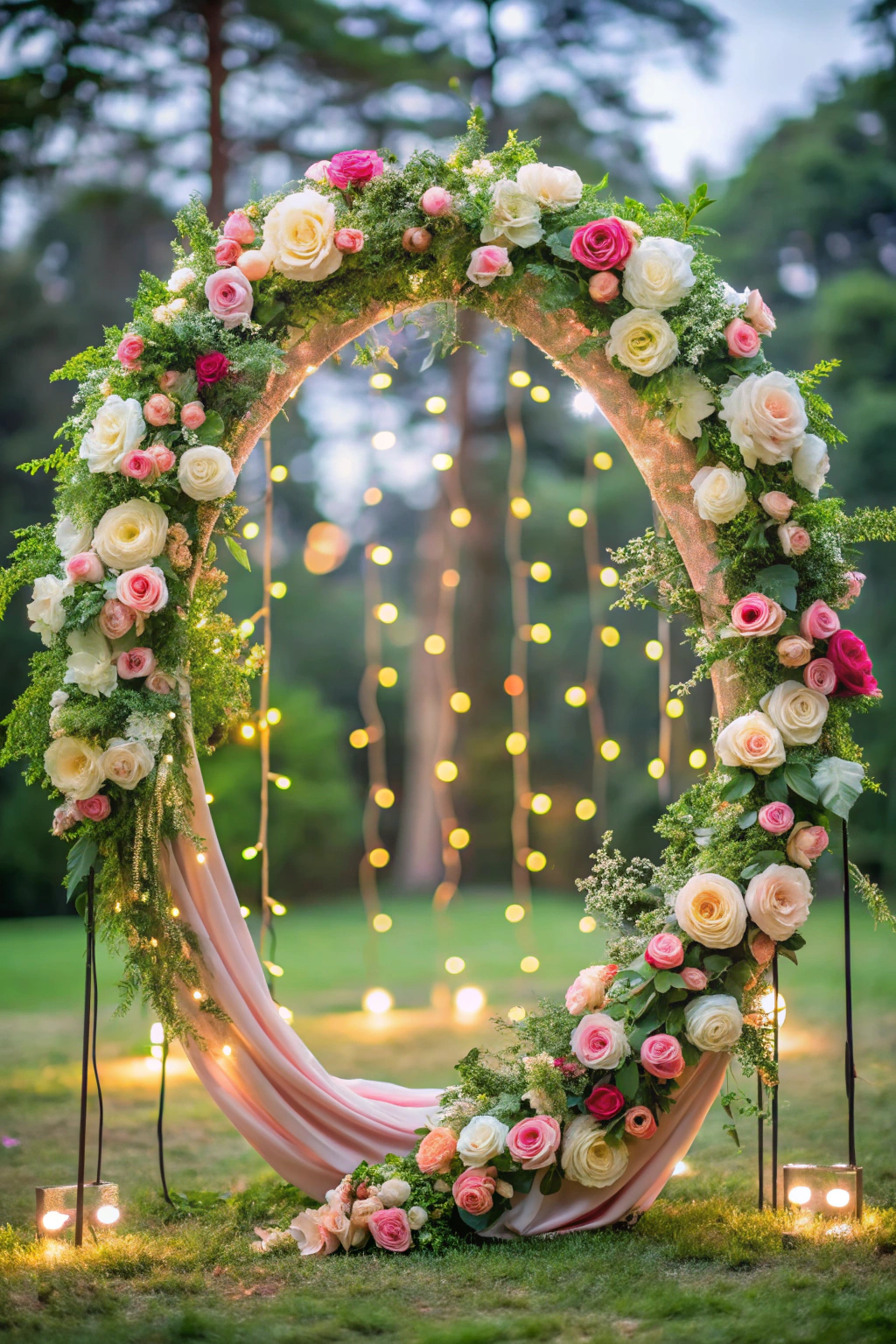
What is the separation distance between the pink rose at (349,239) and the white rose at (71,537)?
876 mm

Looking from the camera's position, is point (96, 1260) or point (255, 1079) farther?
point (255, 1079)

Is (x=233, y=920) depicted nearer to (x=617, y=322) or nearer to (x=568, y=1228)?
(x=568, y=1228)

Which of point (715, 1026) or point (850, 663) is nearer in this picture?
point (715, 1026)

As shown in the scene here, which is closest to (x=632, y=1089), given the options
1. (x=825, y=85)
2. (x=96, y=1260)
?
(x=96, y=1260)

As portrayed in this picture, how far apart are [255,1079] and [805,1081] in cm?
235

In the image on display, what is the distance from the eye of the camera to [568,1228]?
2.86 metres

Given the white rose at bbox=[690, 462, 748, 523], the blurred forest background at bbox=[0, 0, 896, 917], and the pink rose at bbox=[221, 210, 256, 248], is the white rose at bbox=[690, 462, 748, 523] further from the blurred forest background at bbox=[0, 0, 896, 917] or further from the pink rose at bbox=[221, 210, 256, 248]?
the blurred forest background at bbox=[0, 0, 896, 917]

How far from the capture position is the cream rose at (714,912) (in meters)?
2.75

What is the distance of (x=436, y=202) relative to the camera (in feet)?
9.69

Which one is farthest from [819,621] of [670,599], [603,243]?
[603,243]

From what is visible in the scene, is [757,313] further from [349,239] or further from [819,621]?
[349,239]

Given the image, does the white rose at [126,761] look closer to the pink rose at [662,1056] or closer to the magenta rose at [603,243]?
the pink rose at [662,1056]

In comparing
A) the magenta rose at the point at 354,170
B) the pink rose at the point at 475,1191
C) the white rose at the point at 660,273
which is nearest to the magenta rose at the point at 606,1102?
the pink rose at the point at 475,1191

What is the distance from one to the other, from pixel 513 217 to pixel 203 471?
0.95 meters
